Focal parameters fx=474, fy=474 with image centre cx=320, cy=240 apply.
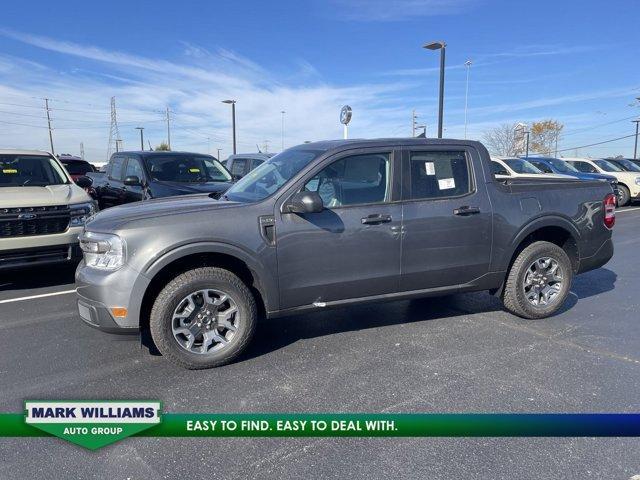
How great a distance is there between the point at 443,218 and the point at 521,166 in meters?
12.9

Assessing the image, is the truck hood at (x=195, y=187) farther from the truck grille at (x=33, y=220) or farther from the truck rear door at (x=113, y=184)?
the truck grille at (x=33, y=220)

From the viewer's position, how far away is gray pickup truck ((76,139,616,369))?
369cm

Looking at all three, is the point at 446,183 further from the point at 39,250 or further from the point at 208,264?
the point at 39,250

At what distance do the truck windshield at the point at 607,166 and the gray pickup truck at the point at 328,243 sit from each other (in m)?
15.3

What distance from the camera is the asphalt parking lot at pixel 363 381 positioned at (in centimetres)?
262

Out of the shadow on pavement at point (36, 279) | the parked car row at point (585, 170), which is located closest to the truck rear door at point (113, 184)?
the shadow on pavement at point (36, 279)

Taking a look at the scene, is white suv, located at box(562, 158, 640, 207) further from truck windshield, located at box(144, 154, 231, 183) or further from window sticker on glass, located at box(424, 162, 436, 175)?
window sticker on glass, located at box(424, 162, 436, 175)

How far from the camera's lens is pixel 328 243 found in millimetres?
4023

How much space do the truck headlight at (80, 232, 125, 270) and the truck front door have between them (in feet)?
4.02

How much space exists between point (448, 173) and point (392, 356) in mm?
1832

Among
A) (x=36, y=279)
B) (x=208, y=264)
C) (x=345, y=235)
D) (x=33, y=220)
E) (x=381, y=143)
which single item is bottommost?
(x=36, y=279)

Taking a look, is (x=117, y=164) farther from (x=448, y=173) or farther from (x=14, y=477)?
(x=14, y=477)

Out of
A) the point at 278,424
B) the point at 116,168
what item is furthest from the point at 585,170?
the point at 278,424

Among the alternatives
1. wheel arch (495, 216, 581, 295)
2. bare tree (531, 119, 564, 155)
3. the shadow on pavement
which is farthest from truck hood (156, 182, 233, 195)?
bare tree (531, 119, 564, 155)
